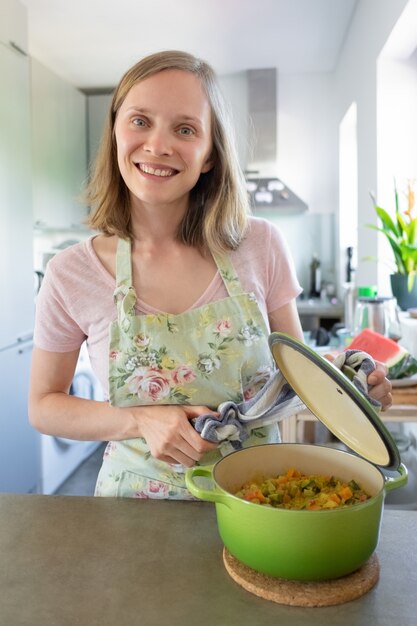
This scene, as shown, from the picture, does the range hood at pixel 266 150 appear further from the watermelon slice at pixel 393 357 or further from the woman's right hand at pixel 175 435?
the woman's right hand at pixel 175 435

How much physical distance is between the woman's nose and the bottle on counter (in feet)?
11.2

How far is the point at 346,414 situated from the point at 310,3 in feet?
9.11

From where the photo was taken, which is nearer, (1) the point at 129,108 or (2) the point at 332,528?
(2) the point at 332,528

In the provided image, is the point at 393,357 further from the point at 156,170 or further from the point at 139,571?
the point at 139,571

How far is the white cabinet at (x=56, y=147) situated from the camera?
354 centimetres

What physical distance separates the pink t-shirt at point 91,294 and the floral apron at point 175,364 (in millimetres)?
34

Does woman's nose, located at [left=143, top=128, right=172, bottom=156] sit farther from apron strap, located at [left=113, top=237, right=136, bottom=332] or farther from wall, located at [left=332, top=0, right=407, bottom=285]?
wall, located at [left=332, top=0, right=407, bottom=285]

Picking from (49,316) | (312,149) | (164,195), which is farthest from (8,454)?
(312,149)

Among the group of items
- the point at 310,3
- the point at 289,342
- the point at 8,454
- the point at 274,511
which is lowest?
the point at 8,454

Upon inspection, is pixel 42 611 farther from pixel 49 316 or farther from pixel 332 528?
pixel 49 316

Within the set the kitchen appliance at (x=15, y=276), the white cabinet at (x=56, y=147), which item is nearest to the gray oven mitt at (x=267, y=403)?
the kitchen appliance at (x=15, y=276)

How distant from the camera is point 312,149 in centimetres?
435

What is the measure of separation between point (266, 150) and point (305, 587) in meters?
3.87

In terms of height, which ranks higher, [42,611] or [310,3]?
[310,3]
